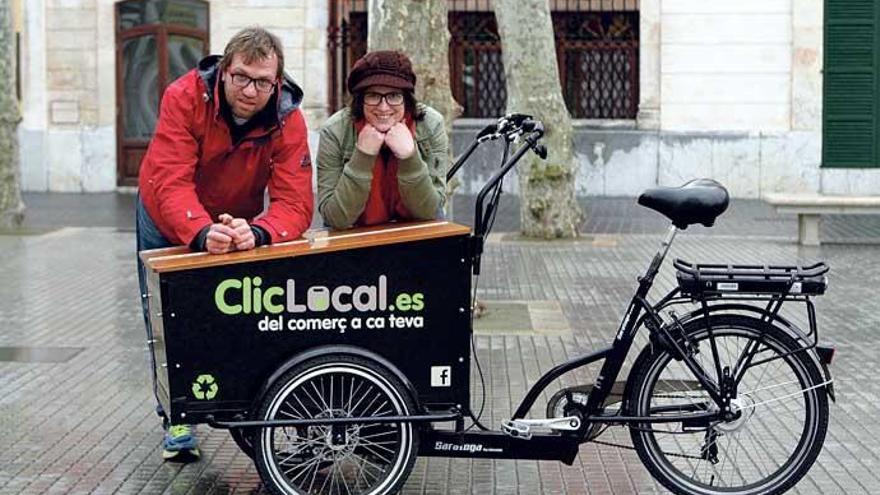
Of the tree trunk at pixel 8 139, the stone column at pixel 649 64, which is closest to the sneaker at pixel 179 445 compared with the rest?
the tree trunk at pixel 8 139

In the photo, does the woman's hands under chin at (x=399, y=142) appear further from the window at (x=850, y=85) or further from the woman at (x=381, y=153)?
the window at (x=850, y=85)

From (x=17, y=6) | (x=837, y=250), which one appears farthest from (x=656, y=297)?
(x=17, y=6)

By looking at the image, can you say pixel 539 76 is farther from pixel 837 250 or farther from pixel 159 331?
pixel 159 331

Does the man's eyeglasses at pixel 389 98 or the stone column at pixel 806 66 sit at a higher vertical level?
the stone column at pixel 806 66

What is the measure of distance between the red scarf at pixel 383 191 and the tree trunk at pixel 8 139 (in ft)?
38.7

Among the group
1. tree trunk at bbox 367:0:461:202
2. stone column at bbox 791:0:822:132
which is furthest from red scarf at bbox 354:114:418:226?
stone column at bbox 791:0:822:132

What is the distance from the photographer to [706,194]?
19.3ft

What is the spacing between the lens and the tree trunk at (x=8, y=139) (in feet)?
56.3

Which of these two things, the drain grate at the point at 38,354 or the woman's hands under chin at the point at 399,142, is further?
the drain grate at the point at 38,354

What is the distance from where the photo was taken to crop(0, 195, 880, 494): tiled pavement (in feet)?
21.5

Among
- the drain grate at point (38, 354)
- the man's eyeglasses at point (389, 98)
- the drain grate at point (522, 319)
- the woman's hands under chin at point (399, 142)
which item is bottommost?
the drain grate at point (38, 354)

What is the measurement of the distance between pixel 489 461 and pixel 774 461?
1282 mm

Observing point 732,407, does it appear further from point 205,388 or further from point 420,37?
point 420,37

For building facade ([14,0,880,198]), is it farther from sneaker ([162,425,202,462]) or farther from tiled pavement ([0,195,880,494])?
sneaker ([162,425,202,462])
